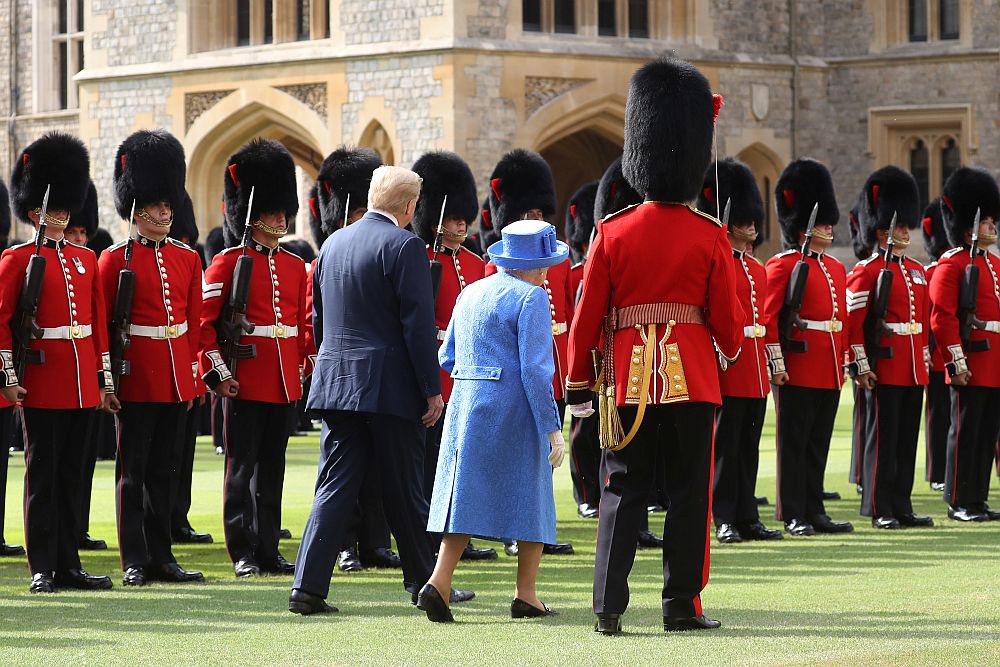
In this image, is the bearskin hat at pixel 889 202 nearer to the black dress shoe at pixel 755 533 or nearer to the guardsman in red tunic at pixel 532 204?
the guardsman in red tunic at pixel 532 204

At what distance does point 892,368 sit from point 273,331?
321 cm

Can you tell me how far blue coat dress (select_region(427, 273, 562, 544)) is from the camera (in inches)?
243

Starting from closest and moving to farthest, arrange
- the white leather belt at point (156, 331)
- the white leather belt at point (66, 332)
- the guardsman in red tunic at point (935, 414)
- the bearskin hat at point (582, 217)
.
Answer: the white leather belt at point (66, 332) < the white leather belt at point (156, 331) < the bearskin hat at point (582, 217) < the guardsman in red tunic at point (935, 414)

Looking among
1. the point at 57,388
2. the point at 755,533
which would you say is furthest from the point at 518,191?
the point at 57,388

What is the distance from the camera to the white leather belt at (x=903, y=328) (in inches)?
361

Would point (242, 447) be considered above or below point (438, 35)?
below

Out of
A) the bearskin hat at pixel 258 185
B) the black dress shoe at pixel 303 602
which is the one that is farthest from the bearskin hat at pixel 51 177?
the black dress shoe at pixel 303 602

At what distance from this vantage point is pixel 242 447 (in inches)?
296

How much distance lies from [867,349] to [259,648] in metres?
4.43

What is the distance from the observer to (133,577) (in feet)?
23.6

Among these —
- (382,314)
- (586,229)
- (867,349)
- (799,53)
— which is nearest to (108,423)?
(586,229)

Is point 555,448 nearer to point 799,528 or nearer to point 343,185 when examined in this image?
point 343,185

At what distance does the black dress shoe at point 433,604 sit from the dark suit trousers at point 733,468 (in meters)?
2.67

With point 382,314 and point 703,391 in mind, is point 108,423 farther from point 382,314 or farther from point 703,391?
point 703,391
